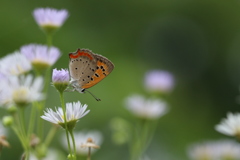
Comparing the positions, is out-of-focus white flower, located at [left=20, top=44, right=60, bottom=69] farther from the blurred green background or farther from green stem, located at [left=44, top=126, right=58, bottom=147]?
the blurred green background

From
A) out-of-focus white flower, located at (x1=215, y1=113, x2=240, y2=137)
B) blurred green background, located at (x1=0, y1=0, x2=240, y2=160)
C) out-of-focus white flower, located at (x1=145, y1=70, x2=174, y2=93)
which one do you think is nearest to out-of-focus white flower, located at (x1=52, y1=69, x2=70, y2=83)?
out-of-focus white flower, located at (x1=215, y1=113, x2=240, y2=137)

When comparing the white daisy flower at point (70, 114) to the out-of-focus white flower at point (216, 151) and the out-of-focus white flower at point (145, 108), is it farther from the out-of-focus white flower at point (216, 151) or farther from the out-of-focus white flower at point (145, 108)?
the out-of-focus white flower at point (145, 108)

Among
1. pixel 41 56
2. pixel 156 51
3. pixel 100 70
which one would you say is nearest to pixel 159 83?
pixel 100 70

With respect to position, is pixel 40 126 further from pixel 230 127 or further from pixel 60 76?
pixel 230 127

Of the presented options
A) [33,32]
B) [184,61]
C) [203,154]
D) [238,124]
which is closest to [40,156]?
[238,124]

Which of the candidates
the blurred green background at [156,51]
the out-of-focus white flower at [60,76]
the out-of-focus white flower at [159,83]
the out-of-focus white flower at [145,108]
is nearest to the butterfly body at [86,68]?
the out-of-focus white flower at [60,76]
